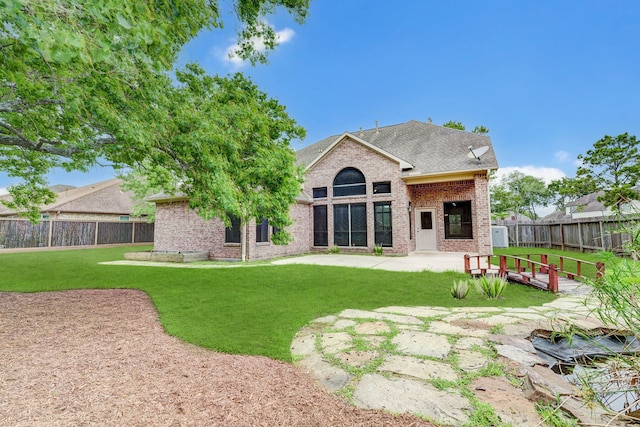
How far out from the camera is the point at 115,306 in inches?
209

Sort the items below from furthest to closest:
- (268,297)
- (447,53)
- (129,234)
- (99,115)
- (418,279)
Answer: (129,234), (447,53), (418,279), (268,297), (99,115)

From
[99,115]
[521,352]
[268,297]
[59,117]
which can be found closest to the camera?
[521,352]

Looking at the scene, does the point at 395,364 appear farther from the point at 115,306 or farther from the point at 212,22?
the point at 212,22

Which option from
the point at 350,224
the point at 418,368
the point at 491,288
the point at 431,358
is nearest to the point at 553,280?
the point at 491,288

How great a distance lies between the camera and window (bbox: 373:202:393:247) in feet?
45.2

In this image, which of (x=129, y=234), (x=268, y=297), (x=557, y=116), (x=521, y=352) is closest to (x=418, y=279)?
(x=268, y=297)

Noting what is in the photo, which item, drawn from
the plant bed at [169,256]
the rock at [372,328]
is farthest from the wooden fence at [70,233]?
the rock at [372,328]

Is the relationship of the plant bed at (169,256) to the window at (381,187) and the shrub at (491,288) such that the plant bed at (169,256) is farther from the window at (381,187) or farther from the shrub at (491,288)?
the shrub at (491,288)

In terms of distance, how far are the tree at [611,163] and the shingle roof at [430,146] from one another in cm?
1205

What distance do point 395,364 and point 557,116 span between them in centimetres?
2068

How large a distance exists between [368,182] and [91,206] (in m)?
22.5

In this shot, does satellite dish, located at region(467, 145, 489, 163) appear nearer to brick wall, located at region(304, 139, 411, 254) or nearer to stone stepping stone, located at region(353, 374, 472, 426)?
brick wall, located at region(304, 139, 411, 254)

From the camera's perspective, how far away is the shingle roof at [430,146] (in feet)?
43.6

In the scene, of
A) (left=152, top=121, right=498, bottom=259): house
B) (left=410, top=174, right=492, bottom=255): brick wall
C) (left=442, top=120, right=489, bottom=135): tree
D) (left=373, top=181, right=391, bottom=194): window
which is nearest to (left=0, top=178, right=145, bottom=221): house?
(left=152, top=121, right=498, bottom=259): house
